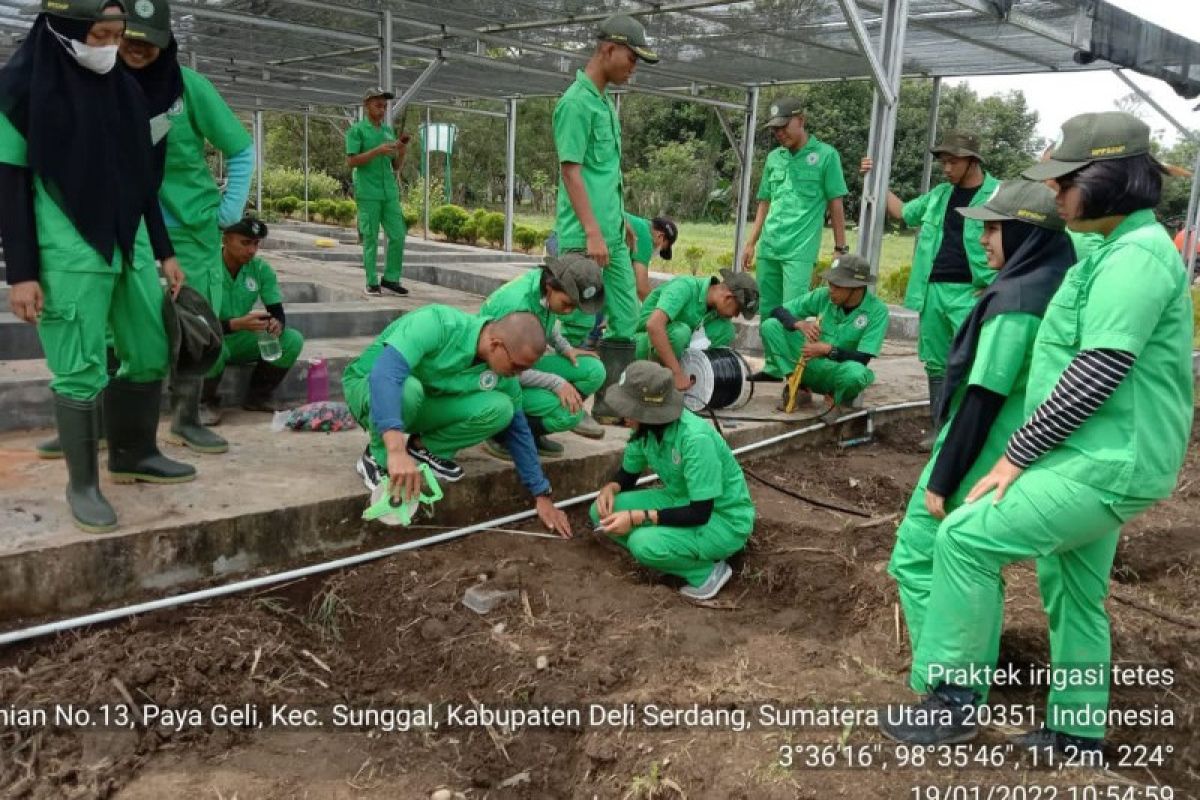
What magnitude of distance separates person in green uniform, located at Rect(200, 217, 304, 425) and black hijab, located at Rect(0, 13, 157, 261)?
1.42 meters

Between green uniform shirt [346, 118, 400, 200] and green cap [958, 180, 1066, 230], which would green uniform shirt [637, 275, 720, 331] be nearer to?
green cap [958, 180, 1066, 230]

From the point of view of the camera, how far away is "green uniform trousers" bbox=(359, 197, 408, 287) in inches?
321

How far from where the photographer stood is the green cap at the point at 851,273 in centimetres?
546

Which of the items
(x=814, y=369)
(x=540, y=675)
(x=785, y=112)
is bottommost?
(x=540, y=675)

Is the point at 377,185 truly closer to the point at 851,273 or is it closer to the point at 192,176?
the point at 192,176

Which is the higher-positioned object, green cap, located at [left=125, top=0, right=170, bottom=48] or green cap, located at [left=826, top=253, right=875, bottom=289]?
green cap, located at [left=125, top=0, right=170, bottom=48]

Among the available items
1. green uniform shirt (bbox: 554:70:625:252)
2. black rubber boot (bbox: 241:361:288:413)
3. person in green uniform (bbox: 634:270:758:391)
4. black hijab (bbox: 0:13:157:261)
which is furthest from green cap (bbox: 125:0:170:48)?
person in green uniform (bbox: 634:270:758:391)

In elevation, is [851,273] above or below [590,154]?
below

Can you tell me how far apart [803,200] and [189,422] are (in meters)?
4.10

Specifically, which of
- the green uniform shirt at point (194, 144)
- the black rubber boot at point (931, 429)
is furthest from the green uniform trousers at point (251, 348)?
the black rubber boot at point (931, 429)

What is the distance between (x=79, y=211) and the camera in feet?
9.90

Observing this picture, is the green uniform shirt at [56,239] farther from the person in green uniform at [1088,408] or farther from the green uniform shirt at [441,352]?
the person in green uniform at [1088,408]

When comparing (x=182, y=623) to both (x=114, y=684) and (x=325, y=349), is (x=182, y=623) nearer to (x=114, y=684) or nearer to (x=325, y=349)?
(x=114, y=684)

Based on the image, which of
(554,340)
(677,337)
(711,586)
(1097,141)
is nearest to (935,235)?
(677,337)
